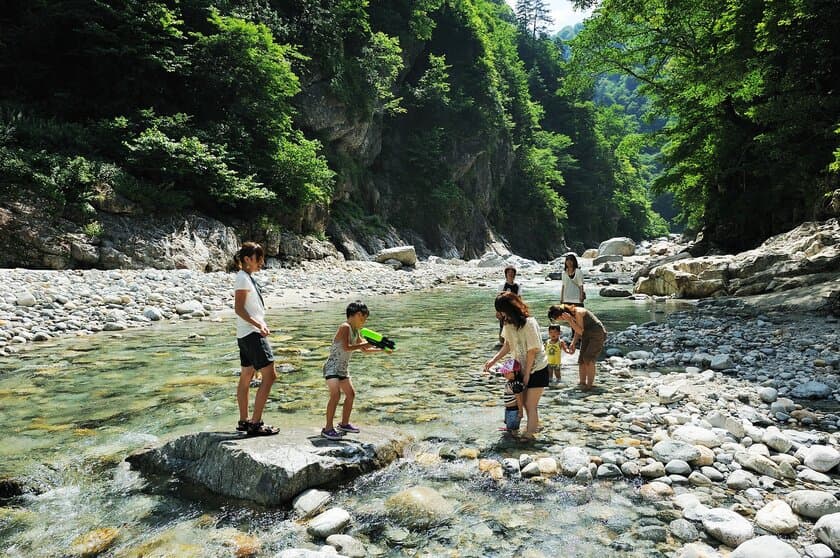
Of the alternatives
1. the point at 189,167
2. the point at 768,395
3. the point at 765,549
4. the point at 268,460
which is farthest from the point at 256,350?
the point at 189,167

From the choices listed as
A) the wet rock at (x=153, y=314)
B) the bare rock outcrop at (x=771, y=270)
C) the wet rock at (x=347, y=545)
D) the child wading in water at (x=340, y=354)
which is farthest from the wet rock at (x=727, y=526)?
the wet rock at (x=153, y=314)

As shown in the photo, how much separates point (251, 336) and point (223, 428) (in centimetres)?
146

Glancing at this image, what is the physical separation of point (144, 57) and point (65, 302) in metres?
15.2

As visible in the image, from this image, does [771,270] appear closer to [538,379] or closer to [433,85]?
[538,379]

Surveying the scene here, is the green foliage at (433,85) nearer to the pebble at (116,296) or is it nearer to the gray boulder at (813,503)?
the pebble at (116,296)

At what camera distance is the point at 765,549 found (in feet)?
9.17

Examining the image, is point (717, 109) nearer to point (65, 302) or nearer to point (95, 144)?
point (65, 302)

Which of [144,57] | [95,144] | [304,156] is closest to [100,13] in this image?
[144,57]

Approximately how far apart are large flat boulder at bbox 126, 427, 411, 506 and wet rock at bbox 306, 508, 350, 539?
438mm

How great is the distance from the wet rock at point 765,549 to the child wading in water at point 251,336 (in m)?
3.72

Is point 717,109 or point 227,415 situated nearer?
point 227,415

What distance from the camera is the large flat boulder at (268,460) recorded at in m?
3.77

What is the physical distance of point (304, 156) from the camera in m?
27.0

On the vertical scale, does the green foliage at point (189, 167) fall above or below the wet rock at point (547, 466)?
above
